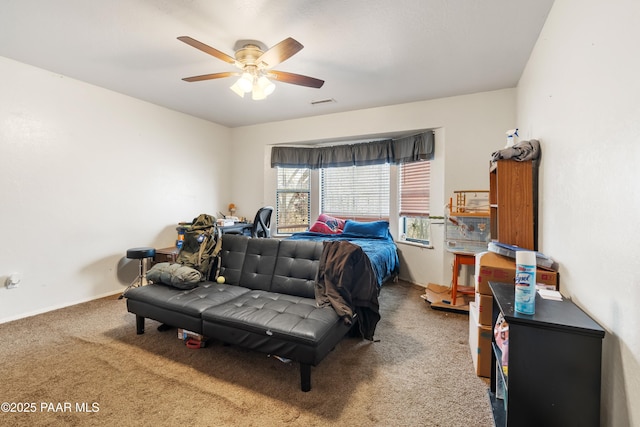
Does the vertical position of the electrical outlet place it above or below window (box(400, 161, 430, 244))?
below

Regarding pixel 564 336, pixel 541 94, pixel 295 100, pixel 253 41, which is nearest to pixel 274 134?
pixel 295 100

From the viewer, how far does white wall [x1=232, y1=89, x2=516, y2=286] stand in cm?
341

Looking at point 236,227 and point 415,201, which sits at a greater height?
point 415,201

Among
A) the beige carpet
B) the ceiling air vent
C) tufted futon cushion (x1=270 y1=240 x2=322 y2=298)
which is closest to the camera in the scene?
the beige carpet

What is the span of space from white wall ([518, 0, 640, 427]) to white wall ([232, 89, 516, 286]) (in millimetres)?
1600

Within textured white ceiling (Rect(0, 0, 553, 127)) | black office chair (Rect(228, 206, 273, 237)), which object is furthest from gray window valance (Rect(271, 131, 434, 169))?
black office chair (Rect(228, 206, 273, 237))

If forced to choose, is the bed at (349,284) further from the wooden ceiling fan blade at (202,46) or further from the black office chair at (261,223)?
the black office chair at (261,223)

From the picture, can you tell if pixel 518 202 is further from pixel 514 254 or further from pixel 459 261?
pixel 459 261

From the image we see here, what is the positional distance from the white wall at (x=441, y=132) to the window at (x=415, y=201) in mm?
189

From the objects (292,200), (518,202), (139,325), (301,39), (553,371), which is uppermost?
(301,39)

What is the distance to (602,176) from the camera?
119cm

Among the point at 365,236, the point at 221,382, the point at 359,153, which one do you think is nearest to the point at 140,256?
the point at 221,382

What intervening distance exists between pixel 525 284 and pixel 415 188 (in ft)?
10.4

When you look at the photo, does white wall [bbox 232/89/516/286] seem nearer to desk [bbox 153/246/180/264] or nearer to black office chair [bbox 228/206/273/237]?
black office chair [bbox 228/206/273/237]
